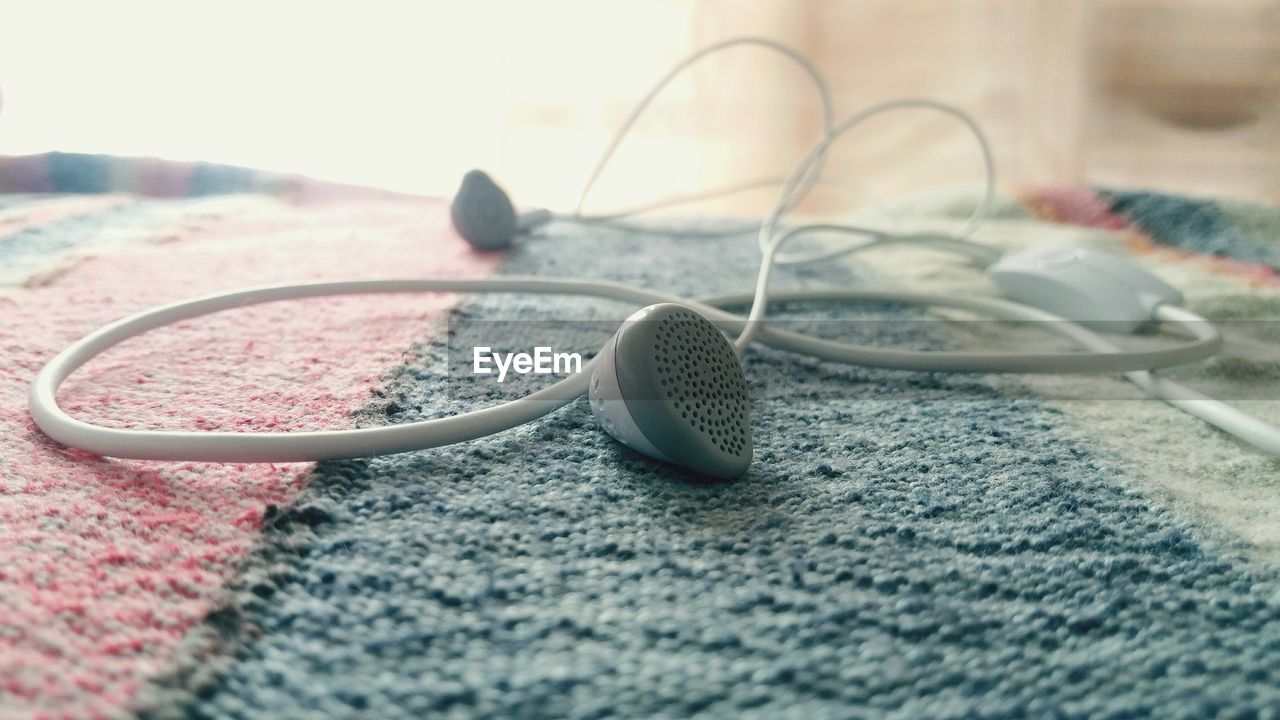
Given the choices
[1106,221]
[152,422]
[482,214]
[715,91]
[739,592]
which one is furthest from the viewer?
[715,91]

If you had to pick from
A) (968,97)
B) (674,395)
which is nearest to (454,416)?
(674,395)

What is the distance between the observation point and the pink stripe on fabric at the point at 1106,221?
707 millimetres

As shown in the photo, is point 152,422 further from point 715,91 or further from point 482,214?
point 715,91

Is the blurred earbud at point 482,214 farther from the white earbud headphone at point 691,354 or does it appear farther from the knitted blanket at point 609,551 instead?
the knitted blanket at point 609,551

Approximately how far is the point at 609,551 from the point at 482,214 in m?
0.50

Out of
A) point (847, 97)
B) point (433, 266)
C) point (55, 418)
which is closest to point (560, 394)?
point (55, 418)

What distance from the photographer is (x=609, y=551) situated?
0.89 feet

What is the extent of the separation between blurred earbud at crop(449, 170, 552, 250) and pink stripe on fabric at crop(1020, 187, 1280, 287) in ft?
1.83

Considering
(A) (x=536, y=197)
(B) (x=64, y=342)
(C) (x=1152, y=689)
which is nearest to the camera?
(C) (x=1152, y=689)

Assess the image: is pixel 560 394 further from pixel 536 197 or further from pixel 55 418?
pixel 536 197

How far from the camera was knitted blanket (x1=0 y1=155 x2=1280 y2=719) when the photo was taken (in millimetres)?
213

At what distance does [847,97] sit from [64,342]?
1.30 m

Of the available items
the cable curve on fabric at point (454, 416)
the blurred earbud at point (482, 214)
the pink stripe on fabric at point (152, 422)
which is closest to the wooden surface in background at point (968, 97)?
the blurred earbud at point (482, 214)

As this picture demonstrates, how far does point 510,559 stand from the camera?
263 millimetres
